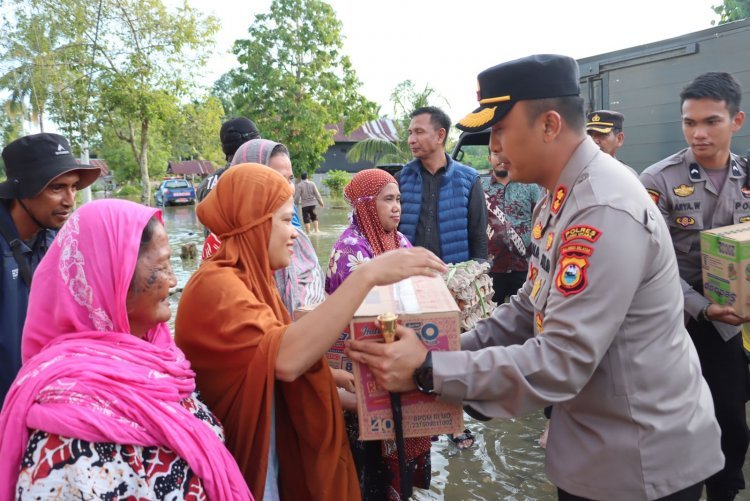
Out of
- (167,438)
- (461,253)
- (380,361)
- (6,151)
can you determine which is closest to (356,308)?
(380,361)

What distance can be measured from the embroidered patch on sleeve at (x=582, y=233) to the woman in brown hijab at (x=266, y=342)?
1.34 feet

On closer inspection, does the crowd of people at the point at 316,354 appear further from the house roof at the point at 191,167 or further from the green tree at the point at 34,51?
the house roof at the point at 191,167

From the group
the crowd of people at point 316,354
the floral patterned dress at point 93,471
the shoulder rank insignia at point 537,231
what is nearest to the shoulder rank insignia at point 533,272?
the crowd of people at point 316,354

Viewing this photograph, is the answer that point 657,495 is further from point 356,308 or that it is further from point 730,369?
point 730,369

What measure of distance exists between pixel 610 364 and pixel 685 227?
6.02 feet

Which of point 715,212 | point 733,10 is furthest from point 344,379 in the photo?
point 733,10

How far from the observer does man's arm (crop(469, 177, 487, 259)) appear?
4520 millimetres

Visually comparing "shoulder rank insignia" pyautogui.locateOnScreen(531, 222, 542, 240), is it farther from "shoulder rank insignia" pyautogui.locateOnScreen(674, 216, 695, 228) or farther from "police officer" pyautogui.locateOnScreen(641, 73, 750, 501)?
"shoulder rank insignia" pyautogui.locateOnScreen(674, 216, 695, 228)

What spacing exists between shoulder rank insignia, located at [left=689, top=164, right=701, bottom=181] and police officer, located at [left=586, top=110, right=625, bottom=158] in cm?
166

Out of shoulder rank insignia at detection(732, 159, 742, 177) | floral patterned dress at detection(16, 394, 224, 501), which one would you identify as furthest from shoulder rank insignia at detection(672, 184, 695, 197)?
floral patterned dress at detection(16, 394, 224, 501)

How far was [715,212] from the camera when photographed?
10.2 feet

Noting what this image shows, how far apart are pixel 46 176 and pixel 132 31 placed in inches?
584

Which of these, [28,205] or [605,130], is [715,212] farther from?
[28,205]

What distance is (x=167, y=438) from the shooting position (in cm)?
148
